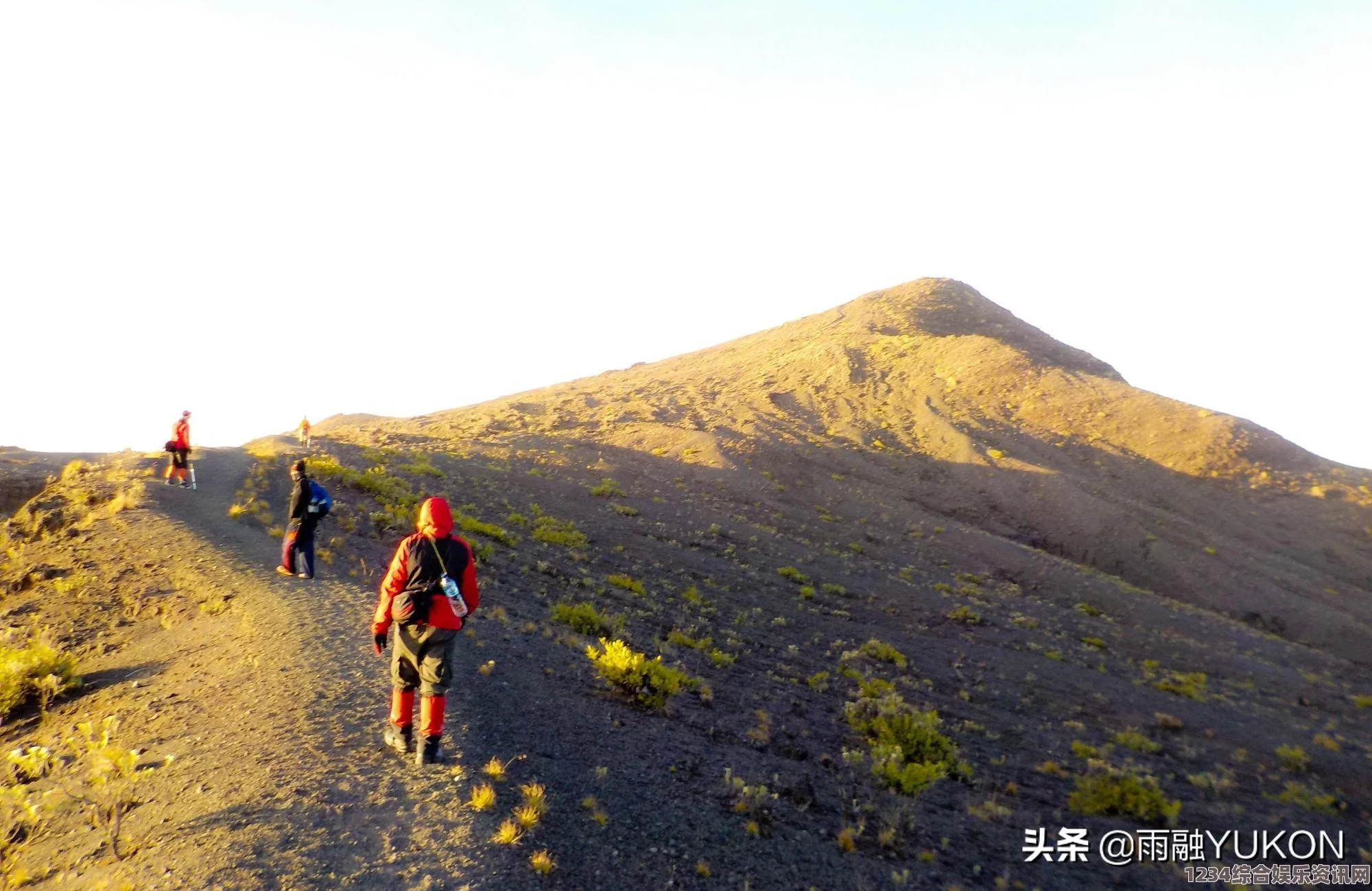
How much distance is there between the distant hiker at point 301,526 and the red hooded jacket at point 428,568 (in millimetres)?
5721

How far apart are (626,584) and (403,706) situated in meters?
9.97

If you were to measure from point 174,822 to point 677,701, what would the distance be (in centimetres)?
594

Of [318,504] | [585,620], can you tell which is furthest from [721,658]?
[318,504]

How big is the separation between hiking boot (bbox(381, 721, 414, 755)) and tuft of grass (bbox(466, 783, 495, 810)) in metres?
0.88

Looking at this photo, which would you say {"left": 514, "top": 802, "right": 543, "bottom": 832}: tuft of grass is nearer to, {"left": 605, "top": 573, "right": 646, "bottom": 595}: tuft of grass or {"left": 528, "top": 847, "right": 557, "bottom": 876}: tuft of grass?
{"left": 528, "top": 847, "right": 557, "bottom": 876}: tuft of grass

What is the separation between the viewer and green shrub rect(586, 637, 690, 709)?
9.89m

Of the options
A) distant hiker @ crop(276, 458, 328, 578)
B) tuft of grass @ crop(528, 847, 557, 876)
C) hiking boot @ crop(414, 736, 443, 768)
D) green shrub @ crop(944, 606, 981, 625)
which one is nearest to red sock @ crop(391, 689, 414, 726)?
hiking boot @ crop(414, 736, 443, 768)

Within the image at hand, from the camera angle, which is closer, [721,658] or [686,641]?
[721,658]

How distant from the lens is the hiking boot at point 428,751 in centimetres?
667

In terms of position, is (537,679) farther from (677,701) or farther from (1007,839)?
(1007,839)

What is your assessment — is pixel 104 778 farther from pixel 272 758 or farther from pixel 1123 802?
pixel 1123 802

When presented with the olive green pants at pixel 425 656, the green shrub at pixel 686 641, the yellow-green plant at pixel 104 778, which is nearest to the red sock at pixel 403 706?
the olive green pants at pixel 425 656

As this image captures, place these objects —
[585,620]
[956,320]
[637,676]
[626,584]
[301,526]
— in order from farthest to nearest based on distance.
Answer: [956,320] < [626,584] < [585,620] < [301,526] < [637,676]

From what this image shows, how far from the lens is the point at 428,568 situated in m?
6.42
